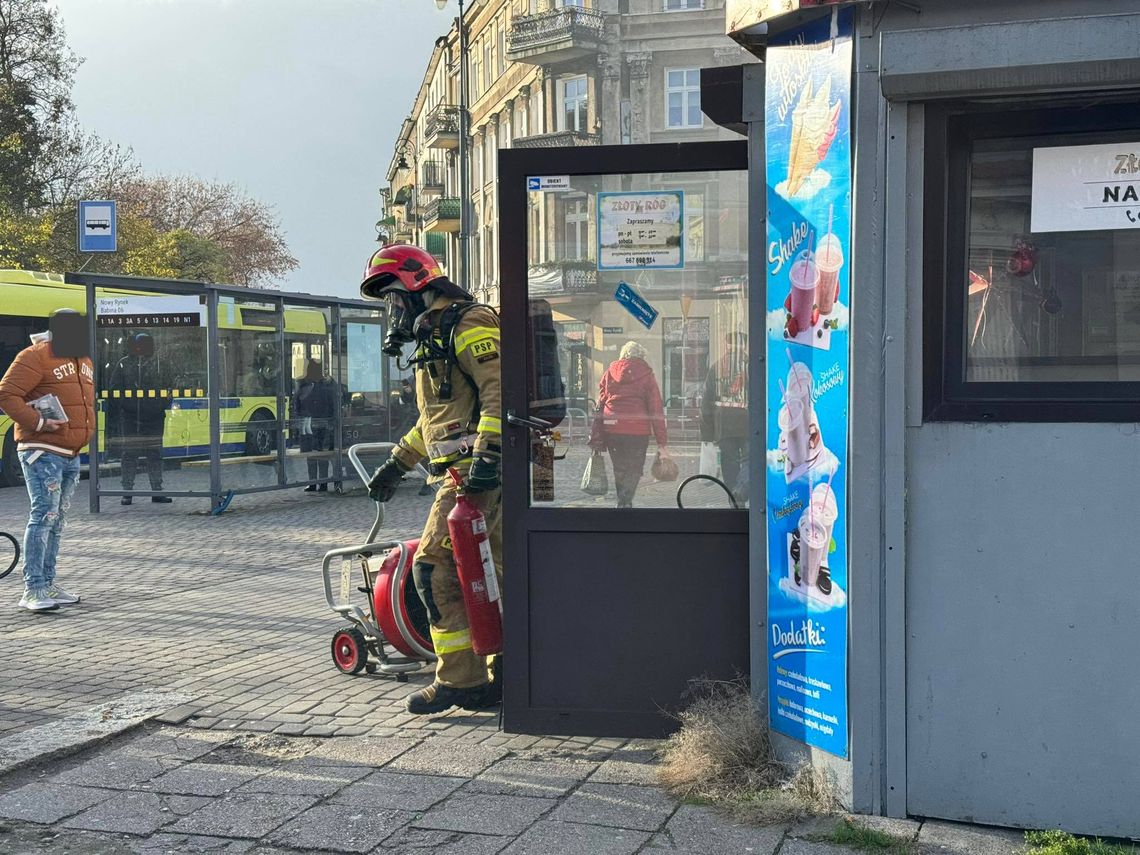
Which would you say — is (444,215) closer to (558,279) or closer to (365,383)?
(365,383)

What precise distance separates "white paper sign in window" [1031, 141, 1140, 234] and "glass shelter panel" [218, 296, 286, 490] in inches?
487

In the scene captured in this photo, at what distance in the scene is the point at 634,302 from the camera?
4.86 m

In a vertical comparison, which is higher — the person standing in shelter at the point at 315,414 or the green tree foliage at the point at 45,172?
the green tree foliage at the point at 45,172

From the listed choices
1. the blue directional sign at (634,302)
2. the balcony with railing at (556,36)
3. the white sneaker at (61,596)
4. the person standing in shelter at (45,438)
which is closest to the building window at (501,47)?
the balcony with railing at (556,36)

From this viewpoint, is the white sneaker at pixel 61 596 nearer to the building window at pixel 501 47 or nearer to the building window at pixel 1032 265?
the building window at pixel 1032 265

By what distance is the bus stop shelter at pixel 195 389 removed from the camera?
1501 centimetres

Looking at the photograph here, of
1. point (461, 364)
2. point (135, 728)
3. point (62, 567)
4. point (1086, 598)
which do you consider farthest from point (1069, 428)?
point (62, 567)

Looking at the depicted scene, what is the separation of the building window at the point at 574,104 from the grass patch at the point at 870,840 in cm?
4381

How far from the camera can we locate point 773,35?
4375mm

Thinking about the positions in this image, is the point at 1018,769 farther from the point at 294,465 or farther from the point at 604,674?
the point at 294,465

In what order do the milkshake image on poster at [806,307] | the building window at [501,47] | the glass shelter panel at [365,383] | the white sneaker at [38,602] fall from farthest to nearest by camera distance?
1. the building window at [501,47]
2. the glass shelter panel at [365,383]
3. the white sneaker at [38,602]
4. the milkshake image on poster at [806,307]

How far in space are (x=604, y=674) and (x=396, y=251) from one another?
6.93ft

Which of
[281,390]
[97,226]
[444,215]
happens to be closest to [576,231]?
[281,390]

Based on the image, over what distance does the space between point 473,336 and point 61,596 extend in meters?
4.82
